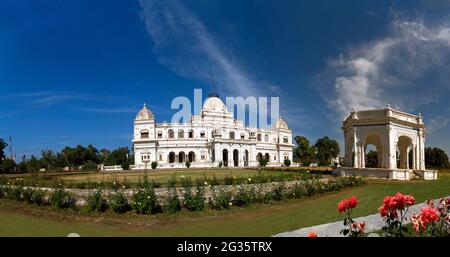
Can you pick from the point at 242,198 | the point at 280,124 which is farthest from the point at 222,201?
the point at 280,124

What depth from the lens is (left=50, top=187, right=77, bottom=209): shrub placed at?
492 inches

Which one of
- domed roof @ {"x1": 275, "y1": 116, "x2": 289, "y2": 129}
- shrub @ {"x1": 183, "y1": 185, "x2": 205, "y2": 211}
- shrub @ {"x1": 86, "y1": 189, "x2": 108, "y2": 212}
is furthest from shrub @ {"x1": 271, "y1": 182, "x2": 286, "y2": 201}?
domed roof @ {"x1": 275, "y1": 116, "x2": 289, "y2": 129}

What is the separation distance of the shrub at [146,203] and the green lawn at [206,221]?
301mm

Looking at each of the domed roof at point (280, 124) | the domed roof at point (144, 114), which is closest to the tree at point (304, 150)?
the domed roof at point (280, 124)

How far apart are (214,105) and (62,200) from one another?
4799 cm

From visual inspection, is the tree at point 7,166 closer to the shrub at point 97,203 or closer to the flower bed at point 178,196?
the flower bed at point 178,196

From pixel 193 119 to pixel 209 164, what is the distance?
14.1 metres

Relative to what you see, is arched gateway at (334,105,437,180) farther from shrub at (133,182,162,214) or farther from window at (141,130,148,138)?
window at (141,130,148,138)

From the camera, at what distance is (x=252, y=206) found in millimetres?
11445

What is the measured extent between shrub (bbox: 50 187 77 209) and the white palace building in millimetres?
31712

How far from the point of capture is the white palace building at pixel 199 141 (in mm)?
48719
